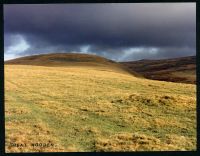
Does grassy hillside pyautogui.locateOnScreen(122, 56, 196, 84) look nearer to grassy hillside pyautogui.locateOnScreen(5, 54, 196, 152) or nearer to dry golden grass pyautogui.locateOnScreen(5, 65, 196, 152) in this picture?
dry golden grass pyautogui.locateOnScreen(5, 65, 196, 152)

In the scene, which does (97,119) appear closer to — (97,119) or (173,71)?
(97,119)

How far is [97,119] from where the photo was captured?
20594 mm

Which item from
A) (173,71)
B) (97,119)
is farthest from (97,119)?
(173,71)

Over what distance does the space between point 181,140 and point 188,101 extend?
8.98 metres

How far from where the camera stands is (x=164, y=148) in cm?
1644

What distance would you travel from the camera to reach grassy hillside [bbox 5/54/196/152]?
54.3ft

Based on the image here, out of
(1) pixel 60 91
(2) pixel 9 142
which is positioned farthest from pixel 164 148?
(1) pixel 60 91

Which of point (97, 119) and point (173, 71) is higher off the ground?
point (173, 71)

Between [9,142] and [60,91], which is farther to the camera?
[60,91]

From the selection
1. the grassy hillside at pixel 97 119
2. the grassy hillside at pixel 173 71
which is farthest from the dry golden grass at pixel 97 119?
the grassy hillside at pixel 173 71

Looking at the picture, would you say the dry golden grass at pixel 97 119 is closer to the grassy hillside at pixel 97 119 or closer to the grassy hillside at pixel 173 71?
the grassy hillside at pixel 97 119

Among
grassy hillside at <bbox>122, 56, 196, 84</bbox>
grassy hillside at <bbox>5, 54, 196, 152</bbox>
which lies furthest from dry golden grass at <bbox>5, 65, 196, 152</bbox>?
grassy hillside at <bbox>122, 56, 196, 84</bbox>

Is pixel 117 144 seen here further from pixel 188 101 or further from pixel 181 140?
pixel 188 101

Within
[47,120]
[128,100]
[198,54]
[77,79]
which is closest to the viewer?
[198,54]
